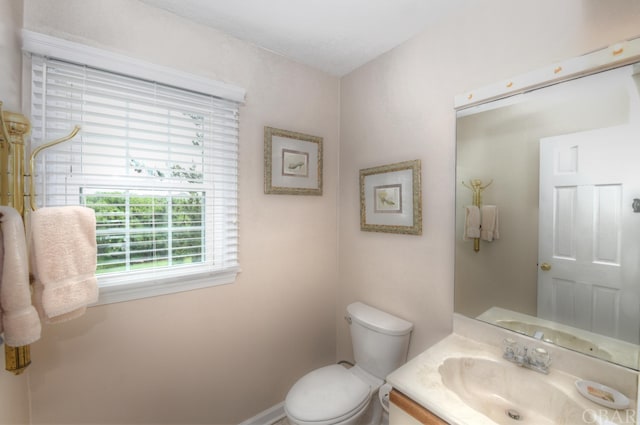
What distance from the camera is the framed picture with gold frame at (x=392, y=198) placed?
1.52 meters

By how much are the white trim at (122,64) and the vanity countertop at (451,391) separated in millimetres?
1622

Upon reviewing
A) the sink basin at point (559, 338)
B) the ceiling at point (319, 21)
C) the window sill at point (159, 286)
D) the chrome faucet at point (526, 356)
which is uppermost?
the ceiling at point (319, 21)

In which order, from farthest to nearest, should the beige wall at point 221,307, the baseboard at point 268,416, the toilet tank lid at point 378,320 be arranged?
1. the baseboard at point 268,416
2. the toilet tank lid at point 378,320
3. the beige wall at point 221,307

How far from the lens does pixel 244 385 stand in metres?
1.65

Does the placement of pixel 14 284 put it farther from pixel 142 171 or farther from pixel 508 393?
pixel 508 393

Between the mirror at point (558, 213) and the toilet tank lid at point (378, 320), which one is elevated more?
the mirror at point (558, 213)

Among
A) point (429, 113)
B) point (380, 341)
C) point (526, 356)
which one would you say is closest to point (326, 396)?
point (380, 341)

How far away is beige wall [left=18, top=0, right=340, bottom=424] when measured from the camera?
118 cm

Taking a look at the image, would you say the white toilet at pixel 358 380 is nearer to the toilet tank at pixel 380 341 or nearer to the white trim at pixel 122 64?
the toilet tank at pixel 380 341

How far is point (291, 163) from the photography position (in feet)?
5.85

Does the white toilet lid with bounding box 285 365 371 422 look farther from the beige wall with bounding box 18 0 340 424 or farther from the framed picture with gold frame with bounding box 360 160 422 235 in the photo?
the framed picture with gold frame with bounding box 360 160 422 235

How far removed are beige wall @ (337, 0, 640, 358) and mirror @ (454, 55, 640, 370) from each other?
0.11m

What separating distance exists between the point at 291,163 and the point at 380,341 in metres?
1.23

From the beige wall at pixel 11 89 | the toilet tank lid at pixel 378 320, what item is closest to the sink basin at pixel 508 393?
the toilet tank lid at pixel 378 320
